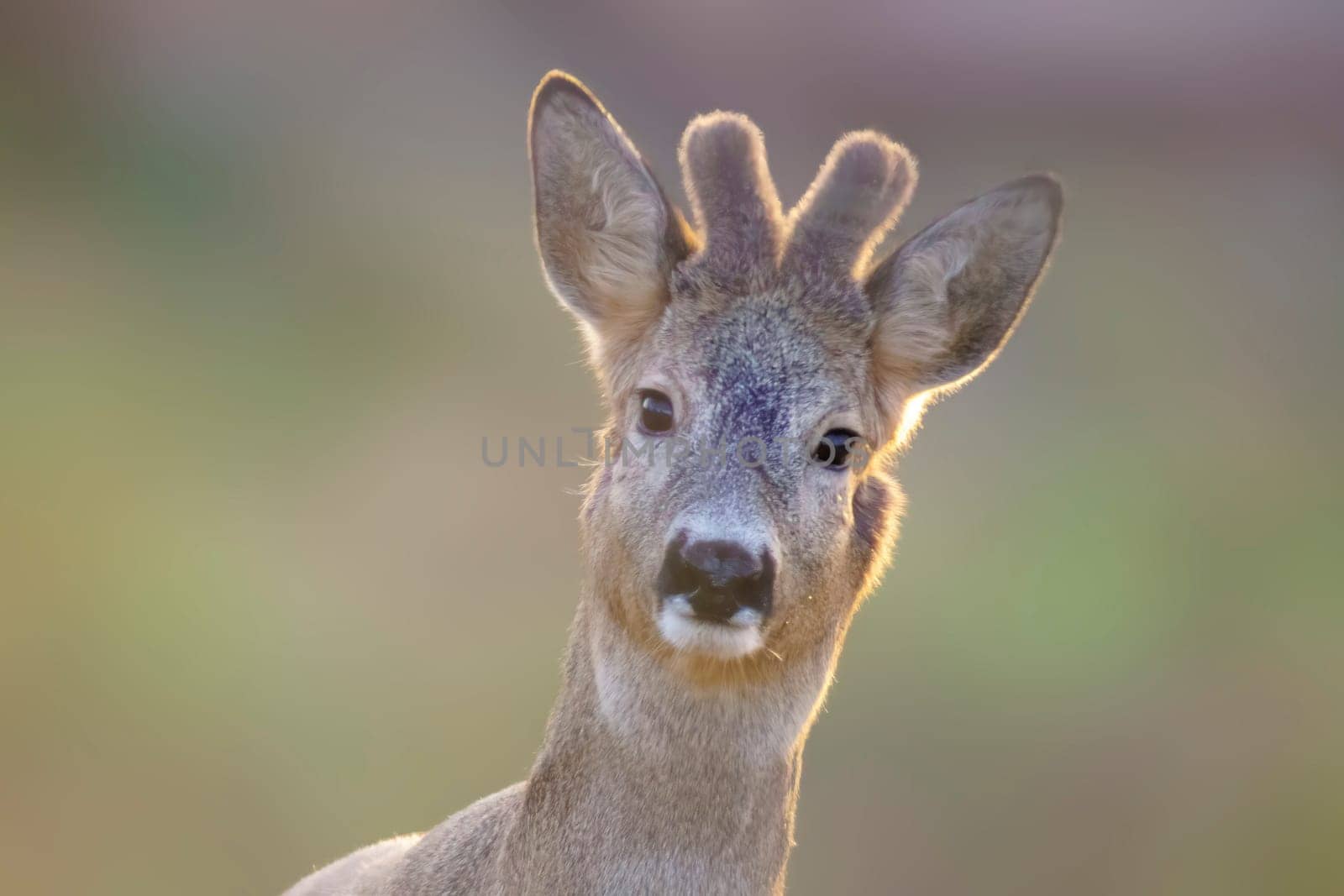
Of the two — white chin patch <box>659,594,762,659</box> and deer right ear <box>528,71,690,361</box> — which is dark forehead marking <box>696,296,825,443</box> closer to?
deer right ear <box>528,71,690,361</box>

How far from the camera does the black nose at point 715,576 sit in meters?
2.43

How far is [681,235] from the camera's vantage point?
10.1 ft

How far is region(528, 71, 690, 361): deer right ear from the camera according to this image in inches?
116

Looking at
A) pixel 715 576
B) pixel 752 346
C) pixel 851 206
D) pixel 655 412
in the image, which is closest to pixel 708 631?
pixel 715 576

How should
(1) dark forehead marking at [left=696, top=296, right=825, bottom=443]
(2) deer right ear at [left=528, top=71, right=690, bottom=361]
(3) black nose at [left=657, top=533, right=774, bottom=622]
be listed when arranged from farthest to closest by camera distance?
(2) deer right ear at [left=528, top=71, right=690, bottom=361] < (1) dark forehead marking at [left=696, top=296, right=825, bottom=443] < (3) black nose at [left=657, top=533, right=774, bottom=622]

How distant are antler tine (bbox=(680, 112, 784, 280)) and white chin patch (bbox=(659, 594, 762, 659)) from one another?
92cm

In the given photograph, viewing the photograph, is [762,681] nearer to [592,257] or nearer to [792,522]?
[792,522]

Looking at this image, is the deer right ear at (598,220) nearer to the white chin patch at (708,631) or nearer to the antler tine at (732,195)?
the antler tine at (732,195)

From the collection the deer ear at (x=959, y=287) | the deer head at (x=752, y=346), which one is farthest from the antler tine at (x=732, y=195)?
the deer ear at (x=959, y=287)

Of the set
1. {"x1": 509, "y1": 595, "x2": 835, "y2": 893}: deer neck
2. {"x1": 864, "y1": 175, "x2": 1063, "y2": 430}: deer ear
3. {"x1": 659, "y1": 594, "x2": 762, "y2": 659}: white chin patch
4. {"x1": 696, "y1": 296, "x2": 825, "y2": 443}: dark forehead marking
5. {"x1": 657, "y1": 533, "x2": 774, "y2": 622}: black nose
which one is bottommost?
{"x1": 509, "y1": 595, "x2": 835, "y2": 893}: deer neck

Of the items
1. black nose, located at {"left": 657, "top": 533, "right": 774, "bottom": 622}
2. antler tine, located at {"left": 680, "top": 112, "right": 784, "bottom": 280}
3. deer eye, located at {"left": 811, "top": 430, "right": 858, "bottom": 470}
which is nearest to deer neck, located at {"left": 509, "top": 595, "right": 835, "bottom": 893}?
black nose, located at {"left": 657, "top": 533, "right": 774, "bottom": 622}

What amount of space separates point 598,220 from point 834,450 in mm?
883

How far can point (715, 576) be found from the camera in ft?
7.98

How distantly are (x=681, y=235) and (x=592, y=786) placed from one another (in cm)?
140
